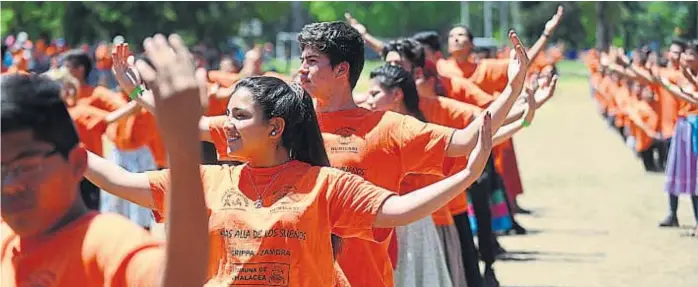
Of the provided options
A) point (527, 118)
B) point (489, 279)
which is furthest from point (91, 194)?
point (527, 118)

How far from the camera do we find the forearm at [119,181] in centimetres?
395

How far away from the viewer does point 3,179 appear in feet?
8.07

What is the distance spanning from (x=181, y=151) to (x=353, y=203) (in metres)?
1.71

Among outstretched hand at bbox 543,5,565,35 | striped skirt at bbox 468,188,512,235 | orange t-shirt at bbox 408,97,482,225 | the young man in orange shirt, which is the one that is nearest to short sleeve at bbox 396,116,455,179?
orange t-shirt at bbox 408,97,482,225

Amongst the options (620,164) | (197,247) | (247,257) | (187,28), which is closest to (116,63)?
(247,257)

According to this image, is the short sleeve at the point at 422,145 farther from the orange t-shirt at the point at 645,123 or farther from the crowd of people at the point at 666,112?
the orange t-shirt at the point at 645,123

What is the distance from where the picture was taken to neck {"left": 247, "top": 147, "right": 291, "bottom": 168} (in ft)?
13.2

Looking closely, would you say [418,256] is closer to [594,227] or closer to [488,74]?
[488,74]

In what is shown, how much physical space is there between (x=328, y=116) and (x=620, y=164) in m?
13.9

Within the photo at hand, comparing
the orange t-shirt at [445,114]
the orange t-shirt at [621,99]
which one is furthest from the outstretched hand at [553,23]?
the orange t-shirt at [621,99]

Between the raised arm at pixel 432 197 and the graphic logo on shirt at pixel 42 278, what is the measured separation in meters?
1.37

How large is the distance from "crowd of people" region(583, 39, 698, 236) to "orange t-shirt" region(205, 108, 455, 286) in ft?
15.8

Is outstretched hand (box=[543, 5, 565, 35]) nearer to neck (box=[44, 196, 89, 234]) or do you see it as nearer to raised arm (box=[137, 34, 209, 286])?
neck (box=[44, 196, 89, 234])

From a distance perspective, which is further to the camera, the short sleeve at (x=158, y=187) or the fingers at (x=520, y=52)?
the fingers at (x=520, y=52)
